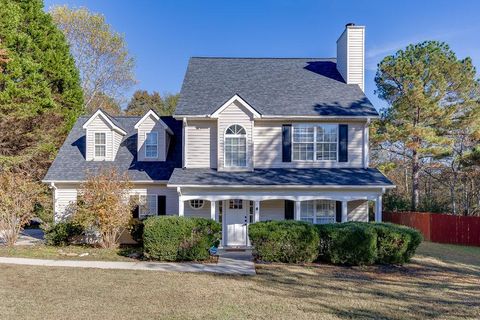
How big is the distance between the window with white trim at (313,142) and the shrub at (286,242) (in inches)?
197

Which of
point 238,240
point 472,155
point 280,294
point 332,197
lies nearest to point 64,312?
point 280,294

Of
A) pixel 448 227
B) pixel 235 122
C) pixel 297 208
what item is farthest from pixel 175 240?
pixel 448 227

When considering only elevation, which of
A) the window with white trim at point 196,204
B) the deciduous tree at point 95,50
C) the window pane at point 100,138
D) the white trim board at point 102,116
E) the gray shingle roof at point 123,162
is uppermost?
the deciduous tree at point 95,50

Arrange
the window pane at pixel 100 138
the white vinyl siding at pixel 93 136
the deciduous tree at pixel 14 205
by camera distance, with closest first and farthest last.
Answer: the deciduous tree at pixel 14 205 < the white vinyl siding at pixel 93 136 < the window pane at pixel 100 138

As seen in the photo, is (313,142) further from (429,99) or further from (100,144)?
(429,99)

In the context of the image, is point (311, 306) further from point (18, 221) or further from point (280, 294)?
point (18, 221)

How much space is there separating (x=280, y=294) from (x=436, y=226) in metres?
16.4

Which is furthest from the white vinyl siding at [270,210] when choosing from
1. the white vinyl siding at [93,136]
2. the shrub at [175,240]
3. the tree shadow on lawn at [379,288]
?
the white vinyl siding at [93,136]

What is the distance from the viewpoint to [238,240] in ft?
53.6

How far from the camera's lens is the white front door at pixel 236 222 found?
1633cm

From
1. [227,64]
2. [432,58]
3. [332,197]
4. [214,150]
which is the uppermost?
[432,58]

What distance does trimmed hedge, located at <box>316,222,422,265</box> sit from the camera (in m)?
12.2

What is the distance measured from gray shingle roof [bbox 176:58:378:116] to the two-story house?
8 cm

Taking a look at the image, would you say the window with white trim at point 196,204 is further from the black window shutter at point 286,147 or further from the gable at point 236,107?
the black window shutter at point 286,147
